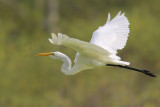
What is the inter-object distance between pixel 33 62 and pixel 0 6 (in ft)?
17.2

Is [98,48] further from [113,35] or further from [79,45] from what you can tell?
[113,35]

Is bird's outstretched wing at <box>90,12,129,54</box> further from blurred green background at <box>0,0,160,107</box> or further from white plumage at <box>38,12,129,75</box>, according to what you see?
blurred green background at <box>0,0,160,107</box>

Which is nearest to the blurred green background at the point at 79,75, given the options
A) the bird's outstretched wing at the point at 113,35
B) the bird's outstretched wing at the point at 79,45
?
the bird's outstretched wing at the point at 113,35

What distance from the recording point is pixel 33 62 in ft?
34.3

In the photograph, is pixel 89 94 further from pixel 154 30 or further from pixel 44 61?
pixel 154 30

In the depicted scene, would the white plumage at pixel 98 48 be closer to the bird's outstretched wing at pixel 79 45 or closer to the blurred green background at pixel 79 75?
the bird's outstretched wing at pixel 79 45

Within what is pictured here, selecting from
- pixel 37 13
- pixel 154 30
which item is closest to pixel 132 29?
pixel 154 30

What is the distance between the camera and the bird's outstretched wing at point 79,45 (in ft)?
18.6

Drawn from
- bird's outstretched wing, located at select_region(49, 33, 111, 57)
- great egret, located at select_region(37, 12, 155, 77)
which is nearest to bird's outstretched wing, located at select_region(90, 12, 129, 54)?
great egret, located at select_region(37, 12, 155, 77)

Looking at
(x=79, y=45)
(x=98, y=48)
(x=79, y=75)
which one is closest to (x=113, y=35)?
(x=98, y=48)

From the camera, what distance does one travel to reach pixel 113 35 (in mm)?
7160

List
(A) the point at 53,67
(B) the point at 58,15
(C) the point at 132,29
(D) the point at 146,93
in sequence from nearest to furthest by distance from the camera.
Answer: (D) the point at 146,93, (A) the point at 53,67, (C) the point at 132,29, (B) the point at 58,15

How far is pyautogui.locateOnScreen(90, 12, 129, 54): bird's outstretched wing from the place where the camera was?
23.0 ft

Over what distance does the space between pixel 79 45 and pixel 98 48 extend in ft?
0.83
